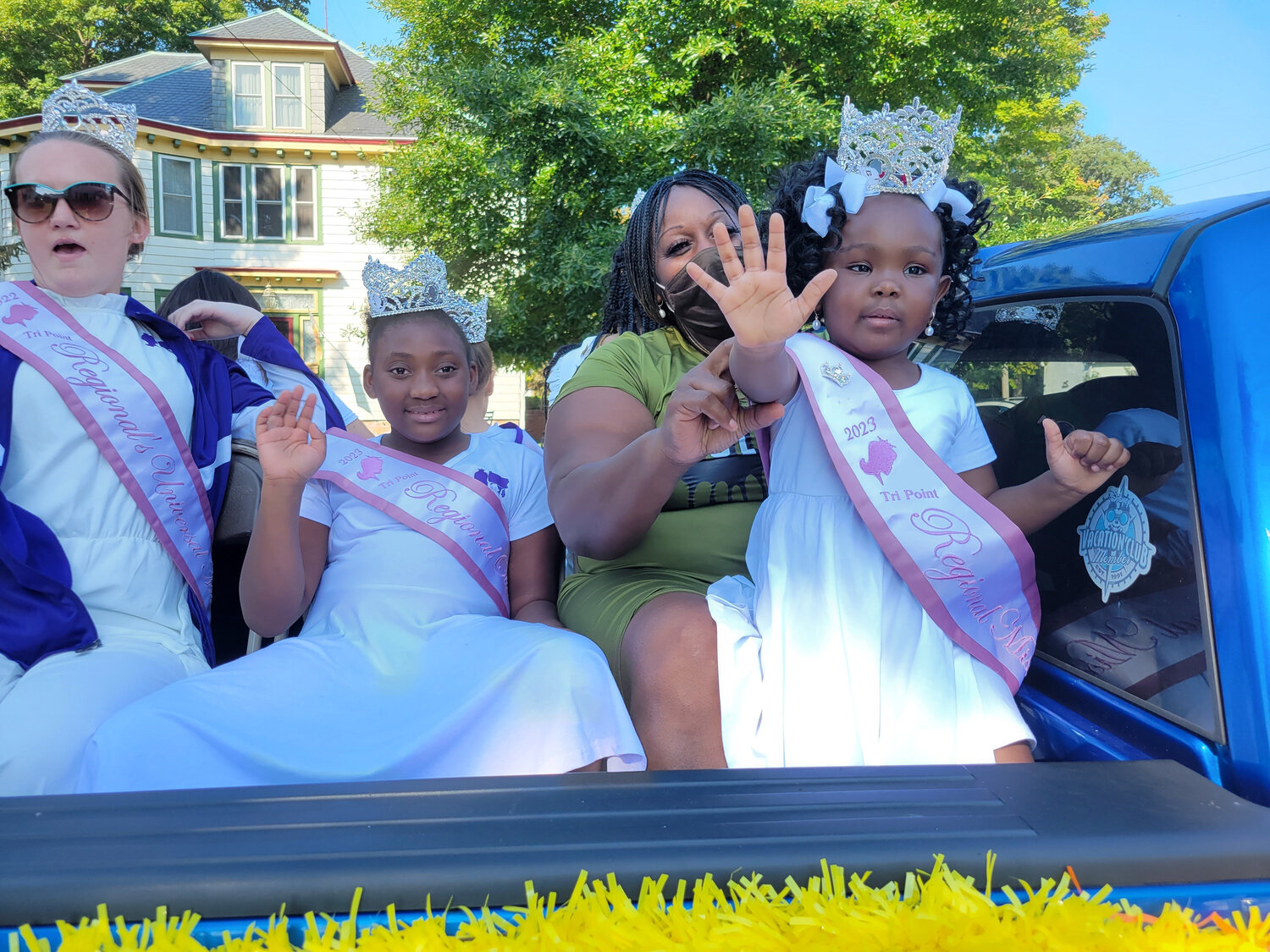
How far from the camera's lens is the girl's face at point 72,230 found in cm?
206

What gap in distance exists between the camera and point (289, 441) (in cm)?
188

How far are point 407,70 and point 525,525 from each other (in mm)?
12589

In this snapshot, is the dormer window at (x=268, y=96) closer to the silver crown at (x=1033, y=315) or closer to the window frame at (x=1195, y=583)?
the silver crown at (x=1033, y=315)

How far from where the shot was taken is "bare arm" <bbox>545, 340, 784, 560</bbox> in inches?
57.8

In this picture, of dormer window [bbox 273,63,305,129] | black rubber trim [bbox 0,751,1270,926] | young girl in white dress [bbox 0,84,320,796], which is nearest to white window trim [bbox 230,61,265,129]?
dormer window [bbox 273,63,305,129]

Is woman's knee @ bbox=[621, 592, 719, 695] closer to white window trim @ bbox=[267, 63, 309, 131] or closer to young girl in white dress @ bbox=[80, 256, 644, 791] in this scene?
young girl in white dress @ bbox=[80, 256, 644, 791]

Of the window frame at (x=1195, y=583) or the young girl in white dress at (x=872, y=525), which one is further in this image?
the young girl in white dress at (x=872, y=525)

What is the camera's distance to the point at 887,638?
1566 millimetres

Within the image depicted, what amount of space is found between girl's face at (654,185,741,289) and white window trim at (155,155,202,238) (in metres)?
18.2

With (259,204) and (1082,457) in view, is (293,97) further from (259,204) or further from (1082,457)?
(1082,457)

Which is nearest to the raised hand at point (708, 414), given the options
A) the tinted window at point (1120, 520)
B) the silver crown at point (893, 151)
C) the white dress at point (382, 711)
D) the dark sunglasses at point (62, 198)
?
the white dress at point (382, 711)

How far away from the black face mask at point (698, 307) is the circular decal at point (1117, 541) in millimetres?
864

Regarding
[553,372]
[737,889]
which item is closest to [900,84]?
[553,372]

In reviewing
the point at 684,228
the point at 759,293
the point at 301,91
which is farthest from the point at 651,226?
the point at 301,91
